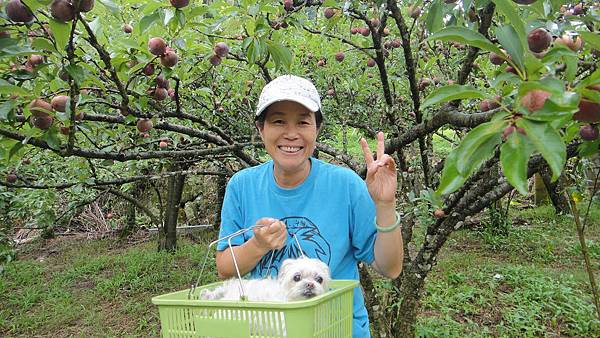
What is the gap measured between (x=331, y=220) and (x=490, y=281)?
391cm

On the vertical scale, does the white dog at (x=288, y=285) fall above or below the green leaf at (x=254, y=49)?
below

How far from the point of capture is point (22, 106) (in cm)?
203

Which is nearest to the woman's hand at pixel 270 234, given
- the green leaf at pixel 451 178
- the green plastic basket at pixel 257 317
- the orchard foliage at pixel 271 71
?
the green plastic basket at pixel 257 317

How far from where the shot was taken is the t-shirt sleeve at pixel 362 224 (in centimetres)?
169

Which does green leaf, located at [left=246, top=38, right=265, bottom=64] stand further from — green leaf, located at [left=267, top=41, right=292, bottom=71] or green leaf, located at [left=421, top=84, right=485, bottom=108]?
green leaf, located at [left=421, top=84, right=485, bottom=108]

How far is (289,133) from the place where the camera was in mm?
1670

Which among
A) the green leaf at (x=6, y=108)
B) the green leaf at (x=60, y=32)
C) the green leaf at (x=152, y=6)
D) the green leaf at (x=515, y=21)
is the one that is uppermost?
the green leaf at (x=152, y=6)

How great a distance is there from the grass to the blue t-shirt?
241cm

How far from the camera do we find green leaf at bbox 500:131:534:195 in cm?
77

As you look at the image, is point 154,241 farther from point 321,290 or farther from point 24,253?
point 321,290

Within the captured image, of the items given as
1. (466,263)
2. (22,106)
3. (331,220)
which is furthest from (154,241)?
(331,220)

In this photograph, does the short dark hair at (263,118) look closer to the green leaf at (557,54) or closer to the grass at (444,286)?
the green leaf at (557,54)

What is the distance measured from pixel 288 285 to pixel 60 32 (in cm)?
91

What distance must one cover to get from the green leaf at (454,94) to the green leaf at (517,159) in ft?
0.37
